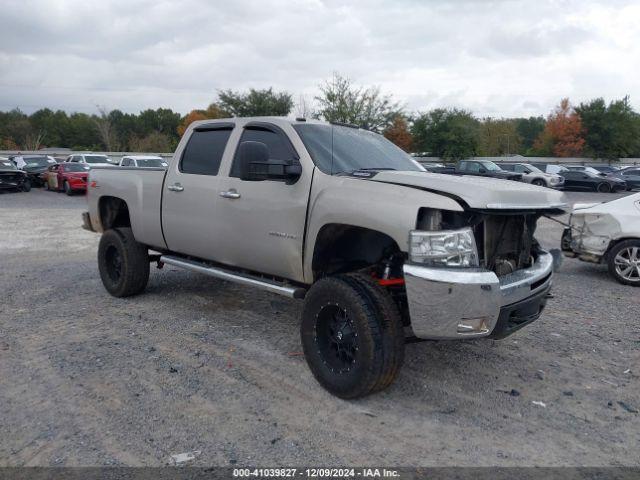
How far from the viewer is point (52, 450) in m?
3.29

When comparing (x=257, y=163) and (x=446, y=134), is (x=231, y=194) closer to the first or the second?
(x=257, y=163)

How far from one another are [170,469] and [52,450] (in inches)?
30.7

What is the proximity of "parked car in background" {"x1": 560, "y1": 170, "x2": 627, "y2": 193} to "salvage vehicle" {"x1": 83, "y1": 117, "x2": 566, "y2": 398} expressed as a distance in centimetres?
2637

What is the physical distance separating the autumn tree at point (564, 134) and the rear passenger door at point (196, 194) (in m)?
52.6

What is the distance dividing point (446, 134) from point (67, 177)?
2647cm

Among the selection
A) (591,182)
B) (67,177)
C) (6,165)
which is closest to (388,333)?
(67,177)

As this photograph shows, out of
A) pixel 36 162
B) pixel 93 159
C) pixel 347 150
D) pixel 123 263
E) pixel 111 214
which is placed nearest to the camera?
pixel 347 150

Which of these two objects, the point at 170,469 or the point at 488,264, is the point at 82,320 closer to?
the point at 170,469

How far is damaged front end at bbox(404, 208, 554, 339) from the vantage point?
3465 mm

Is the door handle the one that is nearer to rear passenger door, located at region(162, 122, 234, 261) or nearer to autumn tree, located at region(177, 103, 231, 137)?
rear passenger door, located at region(162, 122, 234, 261)

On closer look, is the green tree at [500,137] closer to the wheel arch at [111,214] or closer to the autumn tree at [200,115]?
the autumn tree at [200,115]

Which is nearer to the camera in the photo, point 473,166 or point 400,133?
point 473,166

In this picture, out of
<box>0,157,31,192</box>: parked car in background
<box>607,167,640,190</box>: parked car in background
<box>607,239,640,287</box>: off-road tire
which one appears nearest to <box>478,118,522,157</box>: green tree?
<box>607,167,640,190</box>: parked car in background

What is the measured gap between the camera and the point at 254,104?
38844mm
